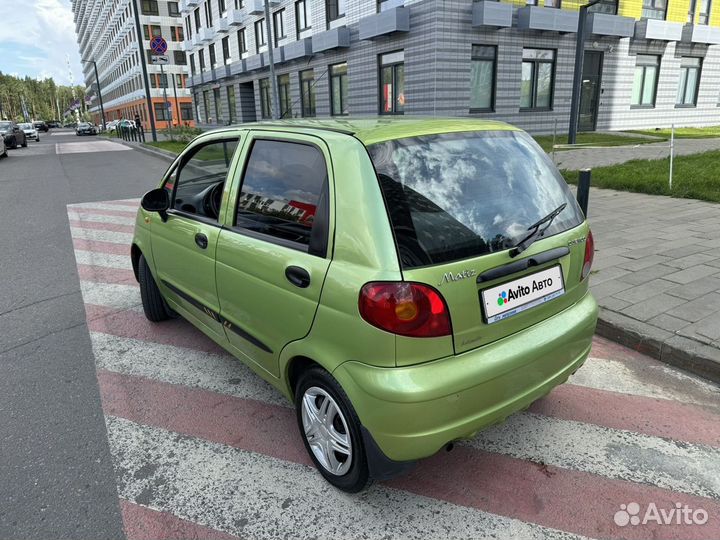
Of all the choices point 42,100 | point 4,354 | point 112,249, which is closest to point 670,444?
point 4,354

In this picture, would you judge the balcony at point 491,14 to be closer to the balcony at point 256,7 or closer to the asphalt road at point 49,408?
the asphalt road at point 49,408

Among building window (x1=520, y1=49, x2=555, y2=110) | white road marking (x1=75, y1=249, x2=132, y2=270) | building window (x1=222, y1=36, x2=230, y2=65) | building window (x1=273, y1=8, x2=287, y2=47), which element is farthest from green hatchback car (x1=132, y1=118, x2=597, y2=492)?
building window (x1=222, y1=36, x2=230, y2=65)

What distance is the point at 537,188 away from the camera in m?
2.67

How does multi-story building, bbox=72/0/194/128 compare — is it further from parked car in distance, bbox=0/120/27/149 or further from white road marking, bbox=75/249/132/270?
white road marking, bbox=75/249/132/270

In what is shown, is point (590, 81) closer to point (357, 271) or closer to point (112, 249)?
point (112, 249)

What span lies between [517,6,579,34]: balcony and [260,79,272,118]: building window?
664 inches

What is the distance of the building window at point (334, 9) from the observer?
22.0 meters

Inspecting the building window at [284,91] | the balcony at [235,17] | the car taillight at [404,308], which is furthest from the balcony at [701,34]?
the car taillight at [404,308]

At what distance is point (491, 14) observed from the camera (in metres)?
16.9

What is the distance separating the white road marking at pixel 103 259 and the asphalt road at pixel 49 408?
14 centimetres

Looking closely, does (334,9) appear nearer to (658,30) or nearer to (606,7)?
(606,7)

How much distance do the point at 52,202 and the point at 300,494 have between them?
11.2 meters

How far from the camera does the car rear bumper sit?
2082 mm

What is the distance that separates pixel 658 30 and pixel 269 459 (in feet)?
82.8
